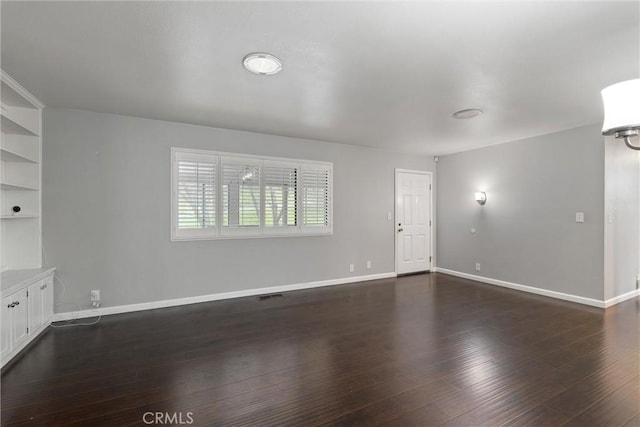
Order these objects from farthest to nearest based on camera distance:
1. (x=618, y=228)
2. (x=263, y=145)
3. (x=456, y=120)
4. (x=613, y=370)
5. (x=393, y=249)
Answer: (x=393, y=249) < (x=263, y=145) < (x=618, y=228) < (x=456, y=120) < (x=613, y=370)

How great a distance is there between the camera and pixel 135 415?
193cm

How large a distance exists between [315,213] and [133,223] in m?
2.70

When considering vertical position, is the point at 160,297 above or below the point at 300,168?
below

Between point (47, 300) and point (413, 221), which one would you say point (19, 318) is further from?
point (413, 221)

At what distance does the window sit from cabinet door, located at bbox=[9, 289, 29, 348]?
5.21 ft

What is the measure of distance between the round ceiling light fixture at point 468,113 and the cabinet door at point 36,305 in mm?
5108

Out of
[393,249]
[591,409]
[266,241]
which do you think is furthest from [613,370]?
[266,241]

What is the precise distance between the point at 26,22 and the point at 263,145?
296 centimetres

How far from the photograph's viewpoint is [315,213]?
5125 millimetres

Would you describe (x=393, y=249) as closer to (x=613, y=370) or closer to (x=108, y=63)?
(x=613, y=370)

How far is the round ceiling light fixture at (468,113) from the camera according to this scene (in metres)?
3.57

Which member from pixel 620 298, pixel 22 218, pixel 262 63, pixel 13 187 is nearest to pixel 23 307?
pixel 22 218

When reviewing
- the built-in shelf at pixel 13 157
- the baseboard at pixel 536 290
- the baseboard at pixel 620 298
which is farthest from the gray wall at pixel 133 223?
the baseboard at pixel 620 298

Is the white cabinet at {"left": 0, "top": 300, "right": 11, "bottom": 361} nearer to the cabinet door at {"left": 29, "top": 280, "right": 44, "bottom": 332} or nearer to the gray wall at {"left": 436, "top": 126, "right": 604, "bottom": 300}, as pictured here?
the cabinet door at {"left": 29, "top": 280, "right": 44, "bottom": 332}
